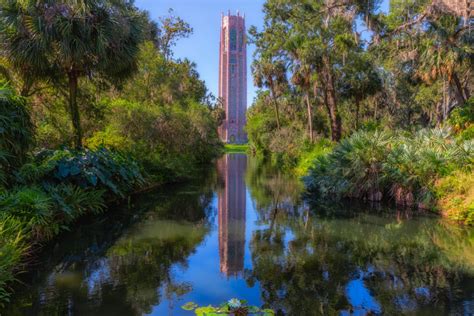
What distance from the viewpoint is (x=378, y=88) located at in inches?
1105

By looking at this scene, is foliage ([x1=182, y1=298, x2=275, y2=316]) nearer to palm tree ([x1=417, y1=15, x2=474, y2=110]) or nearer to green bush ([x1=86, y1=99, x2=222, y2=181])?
green bush ([x1=86, y1=99, x2=222, y2=181])

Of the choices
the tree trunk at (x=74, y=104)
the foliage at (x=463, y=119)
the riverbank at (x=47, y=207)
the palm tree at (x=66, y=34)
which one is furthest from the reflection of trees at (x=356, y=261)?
the foliage at (x=463, y=119)

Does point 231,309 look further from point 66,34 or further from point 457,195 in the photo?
point 66,34

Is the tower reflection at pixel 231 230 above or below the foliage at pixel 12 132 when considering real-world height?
below

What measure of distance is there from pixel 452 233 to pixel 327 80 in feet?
54.9

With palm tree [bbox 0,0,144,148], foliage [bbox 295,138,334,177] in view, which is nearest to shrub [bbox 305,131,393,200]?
foliage [bbox 295,138,334,177]

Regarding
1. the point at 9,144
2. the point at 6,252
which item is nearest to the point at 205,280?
the point at 6,252

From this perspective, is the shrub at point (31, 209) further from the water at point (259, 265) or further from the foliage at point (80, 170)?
the foliage at point (80, 170)

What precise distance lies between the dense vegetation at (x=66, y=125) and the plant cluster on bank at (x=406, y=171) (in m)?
7.76

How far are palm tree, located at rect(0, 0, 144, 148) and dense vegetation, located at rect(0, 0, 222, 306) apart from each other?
0.03 meters

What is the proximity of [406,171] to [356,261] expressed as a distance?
6.63 m

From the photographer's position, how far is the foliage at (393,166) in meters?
12.7

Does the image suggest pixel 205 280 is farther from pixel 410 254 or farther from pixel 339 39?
pixel 339 39

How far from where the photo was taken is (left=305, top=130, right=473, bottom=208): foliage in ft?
41.6
